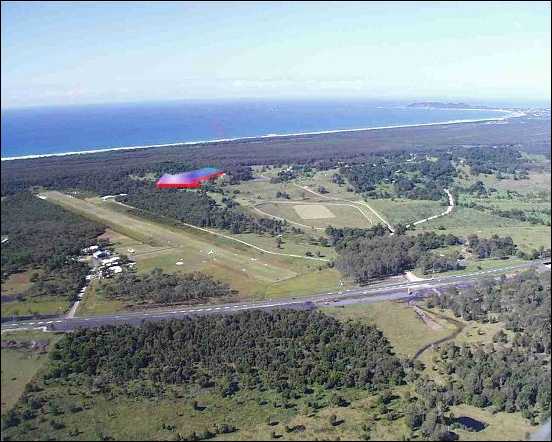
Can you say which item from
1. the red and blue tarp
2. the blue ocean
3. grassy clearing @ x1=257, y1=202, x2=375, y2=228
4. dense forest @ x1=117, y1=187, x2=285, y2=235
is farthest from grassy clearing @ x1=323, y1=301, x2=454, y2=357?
the blue ocean

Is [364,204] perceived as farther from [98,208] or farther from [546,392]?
[546,392]

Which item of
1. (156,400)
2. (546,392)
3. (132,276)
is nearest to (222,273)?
(132,276)

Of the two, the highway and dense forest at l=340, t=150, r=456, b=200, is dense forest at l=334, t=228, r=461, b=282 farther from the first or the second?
dense forest at l=340, t=150, r=456, b=200

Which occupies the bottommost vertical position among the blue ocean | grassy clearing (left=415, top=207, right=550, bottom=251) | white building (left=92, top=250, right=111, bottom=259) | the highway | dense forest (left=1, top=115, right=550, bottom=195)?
the highway

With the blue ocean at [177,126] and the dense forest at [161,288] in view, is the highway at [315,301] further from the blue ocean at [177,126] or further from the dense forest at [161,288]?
the blue ocean at [177,126]

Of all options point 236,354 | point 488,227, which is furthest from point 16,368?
point 488,227

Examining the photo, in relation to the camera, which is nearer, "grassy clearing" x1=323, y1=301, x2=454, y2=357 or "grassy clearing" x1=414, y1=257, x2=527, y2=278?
"grassy clearing" x1=323, y1=301, x2=454, y2=357

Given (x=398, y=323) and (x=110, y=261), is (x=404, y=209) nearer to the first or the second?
(x=398, y=323)
